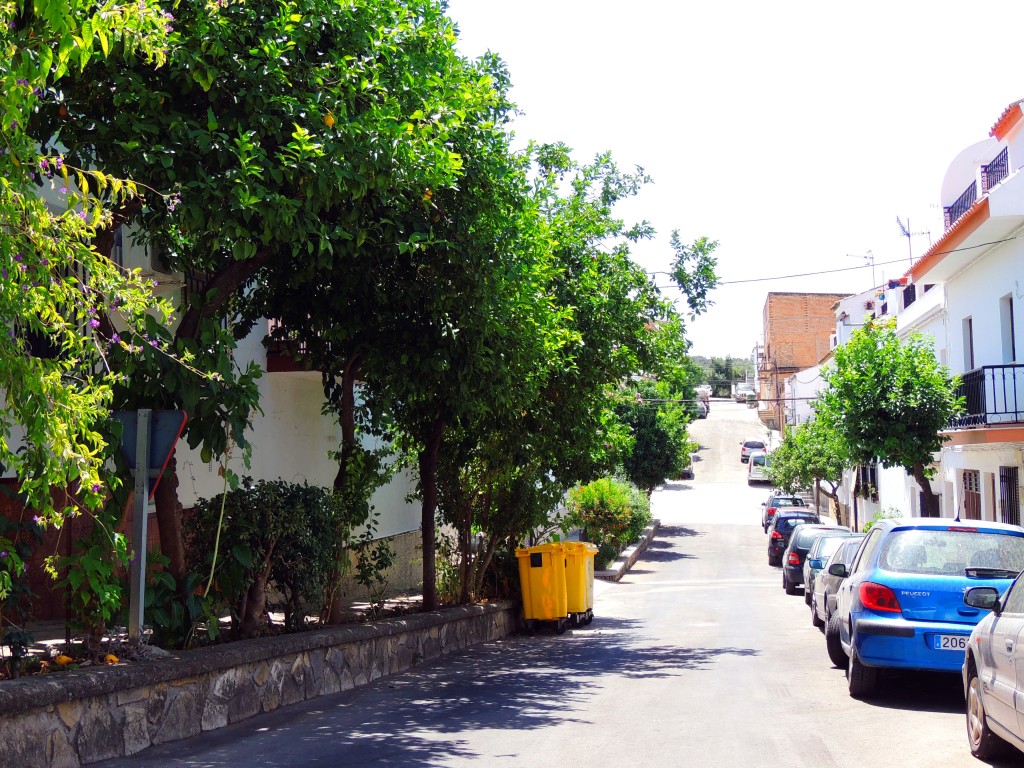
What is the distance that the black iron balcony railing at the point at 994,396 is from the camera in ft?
62.1

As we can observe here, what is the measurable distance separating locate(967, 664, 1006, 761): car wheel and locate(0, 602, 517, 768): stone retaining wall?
5518mm

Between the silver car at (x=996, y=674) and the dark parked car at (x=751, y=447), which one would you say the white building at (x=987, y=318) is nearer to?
the silver car at (x=996, y=674)

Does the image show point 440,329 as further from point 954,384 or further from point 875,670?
point 954,384

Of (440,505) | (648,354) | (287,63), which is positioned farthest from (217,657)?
(648,354)

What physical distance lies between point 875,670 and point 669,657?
4.50 metres

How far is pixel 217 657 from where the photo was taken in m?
8.24

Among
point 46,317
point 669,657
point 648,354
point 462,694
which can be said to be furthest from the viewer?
point 648,354

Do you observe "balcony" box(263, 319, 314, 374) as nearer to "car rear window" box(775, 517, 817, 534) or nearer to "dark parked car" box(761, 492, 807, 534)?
"car rear window" box(775, 517, 817, 534)

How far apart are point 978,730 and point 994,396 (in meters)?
13.7

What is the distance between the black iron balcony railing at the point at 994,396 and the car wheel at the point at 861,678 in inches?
409

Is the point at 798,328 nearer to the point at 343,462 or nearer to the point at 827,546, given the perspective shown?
the point at 827,546

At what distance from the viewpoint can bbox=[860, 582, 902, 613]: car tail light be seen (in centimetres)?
904

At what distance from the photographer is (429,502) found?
15.2 metres

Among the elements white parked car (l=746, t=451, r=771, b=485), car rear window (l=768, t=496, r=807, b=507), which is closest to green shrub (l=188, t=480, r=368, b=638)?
car rear window (l=768, t=496, r=807, b=507)
